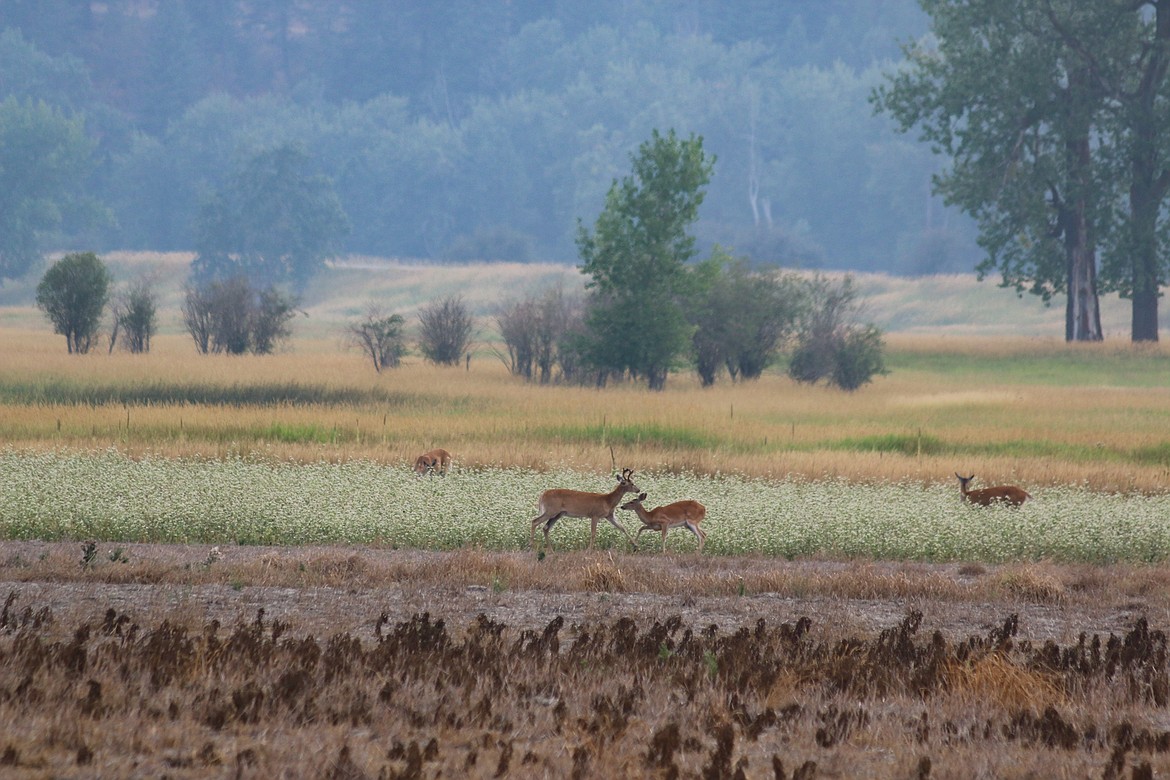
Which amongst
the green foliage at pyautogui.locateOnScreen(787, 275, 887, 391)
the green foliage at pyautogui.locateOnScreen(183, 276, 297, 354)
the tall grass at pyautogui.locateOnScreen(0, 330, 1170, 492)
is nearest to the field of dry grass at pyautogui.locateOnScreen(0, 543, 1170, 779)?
the tall grass at pyautogui.locateOnScreen(0, 330, 1170, 492)

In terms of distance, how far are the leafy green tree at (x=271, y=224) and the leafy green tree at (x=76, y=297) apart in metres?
57.5

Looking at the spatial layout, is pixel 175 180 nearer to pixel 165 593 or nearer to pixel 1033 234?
pixel 1033 234

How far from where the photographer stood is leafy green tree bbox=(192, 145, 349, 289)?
105 meters

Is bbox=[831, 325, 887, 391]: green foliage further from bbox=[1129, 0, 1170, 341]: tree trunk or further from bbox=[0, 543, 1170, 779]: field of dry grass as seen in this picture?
bbox=[0, 543, 1170, 779]: field of dry grass

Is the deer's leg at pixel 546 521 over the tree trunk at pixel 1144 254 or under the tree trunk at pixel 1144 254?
under

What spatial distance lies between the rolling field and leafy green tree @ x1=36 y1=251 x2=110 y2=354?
19.8 metres

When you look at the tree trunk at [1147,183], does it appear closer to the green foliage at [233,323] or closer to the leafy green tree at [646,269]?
the leafy green tree at [646,269]

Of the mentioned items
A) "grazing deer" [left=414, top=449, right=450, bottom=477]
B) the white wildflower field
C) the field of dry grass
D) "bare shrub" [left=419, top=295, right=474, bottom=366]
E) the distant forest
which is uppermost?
the distant forest

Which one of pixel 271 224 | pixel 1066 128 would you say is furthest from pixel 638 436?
pixel 271 224

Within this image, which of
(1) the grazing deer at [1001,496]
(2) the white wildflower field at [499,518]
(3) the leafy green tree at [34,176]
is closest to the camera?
(2) the white wildflower field at [499,518]

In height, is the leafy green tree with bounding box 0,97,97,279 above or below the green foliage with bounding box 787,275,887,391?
above

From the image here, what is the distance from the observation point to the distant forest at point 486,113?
128 metres

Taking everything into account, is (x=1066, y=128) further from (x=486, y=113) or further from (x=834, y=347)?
(x=486, y=113)

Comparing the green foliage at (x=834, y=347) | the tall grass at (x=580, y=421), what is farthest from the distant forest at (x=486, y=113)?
the tall grass at (x=580, y=421)
